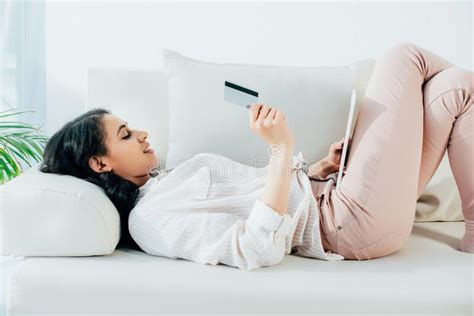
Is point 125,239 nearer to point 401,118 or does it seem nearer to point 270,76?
point 270,76

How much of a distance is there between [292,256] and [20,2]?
70.6 inches

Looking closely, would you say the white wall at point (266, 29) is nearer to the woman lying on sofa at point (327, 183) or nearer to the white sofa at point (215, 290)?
the woman lying on sofa at point (327, 183)

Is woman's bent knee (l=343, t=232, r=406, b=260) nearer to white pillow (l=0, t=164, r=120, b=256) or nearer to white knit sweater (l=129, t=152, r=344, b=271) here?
white knit sweater (l=129, t=152, r=344, b=271)

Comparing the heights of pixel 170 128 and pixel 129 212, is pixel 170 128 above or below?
above

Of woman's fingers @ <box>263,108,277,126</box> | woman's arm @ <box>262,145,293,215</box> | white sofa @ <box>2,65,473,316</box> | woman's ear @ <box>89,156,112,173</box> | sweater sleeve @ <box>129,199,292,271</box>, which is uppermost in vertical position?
woman's fingers @ <box>263,108,277,126</box>

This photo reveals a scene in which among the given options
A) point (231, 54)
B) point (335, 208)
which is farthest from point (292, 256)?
point (231, 54)

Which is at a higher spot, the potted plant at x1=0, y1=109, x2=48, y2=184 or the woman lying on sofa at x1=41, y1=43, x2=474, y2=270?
the woman lying on sofa at x1=41, y1=43, x2=474, y2=270

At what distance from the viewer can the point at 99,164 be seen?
1.60 meters

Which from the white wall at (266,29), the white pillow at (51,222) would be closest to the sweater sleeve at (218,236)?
the white pillow at (51,222)

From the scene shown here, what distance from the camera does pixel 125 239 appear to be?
63.1 inches

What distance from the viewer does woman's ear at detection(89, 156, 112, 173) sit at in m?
1.59

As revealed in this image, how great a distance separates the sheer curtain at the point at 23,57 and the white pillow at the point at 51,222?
1315mm

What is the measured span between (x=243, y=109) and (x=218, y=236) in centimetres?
53

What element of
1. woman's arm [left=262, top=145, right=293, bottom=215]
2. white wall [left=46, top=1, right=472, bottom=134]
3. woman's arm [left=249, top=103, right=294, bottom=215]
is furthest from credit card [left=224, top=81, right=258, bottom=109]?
white wall [left=46, top=1, right=472, bottom=134]
